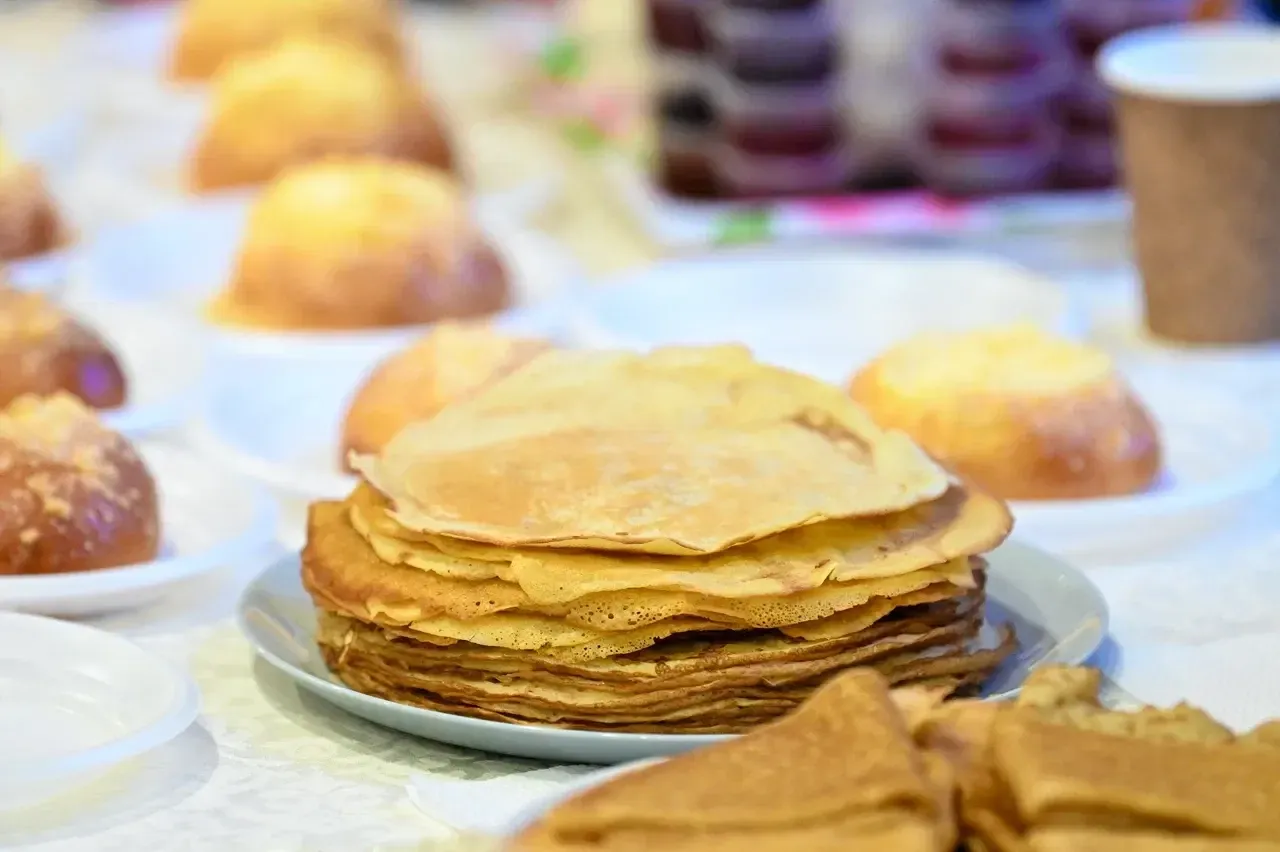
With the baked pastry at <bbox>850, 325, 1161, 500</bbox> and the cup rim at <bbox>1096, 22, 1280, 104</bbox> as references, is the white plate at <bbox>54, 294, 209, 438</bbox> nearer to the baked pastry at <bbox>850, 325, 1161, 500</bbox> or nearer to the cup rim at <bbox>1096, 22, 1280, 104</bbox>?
the baked pastry at <bbox>850, 325, 1161, 500</bbox>

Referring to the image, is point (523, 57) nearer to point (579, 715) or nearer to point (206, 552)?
point (206, 552)

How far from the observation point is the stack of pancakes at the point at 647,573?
3.11 ft

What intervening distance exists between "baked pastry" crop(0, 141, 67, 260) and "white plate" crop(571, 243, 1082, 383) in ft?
1.87

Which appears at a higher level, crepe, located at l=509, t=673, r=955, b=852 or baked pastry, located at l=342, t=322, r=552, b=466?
crepe, located at l=509, t=673, r=955, b=852

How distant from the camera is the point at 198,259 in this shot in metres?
2.09

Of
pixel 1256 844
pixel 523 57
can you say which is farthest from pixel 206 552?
pixel 523 57

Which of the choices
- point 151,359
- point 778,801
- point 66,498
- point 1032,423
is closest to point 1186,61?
point 1032,423

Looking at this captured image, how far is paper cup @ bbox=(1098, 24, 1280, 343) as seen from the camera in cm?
171

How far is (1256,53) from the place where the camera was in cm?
176

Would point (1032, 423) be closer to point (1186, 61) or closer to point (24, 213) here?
point (1186, 61)

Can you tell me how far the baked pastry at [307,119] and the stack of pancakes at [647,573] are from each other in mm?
1239

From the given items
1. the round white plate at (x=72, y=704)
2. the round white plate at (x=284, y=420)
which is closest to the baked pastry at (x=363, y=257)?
the round white plate at (x=284, y=420)

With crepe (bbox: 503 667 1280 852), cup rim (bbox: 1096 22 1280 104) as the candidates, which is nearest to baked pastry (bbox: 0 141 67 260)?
cup rim (bbox: 1096 22 1280 104)

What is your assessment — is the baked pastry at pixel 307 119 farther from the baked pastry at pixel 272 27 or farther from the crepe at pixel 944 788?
the crepe at pixel 944 788
